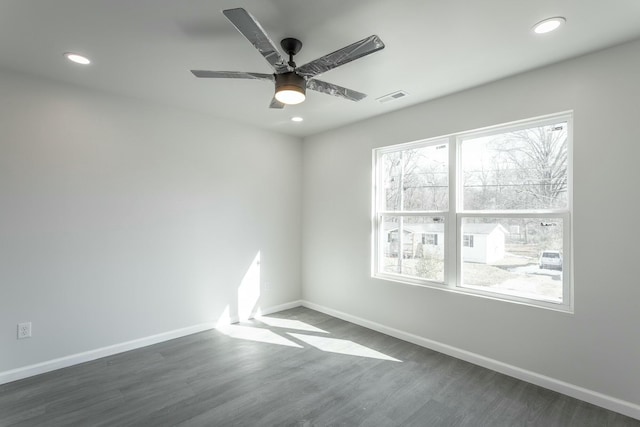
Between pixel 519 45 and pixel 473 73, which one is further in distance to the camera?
pixel 473 73

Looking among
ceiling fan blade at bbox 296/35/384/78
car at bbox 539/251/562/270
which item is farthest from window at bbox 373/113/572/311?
ceiling fan blade at bbox 296/35/384/78

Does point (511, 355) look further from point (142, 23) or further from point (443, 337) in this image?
point (142, 23)

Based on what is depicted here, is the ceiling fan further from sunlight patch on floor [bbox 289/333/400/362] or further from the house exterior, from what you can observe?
sunlight patch on floor [bbox 289/333/400/362]

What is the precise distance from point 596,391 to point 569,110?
2202 millimetres

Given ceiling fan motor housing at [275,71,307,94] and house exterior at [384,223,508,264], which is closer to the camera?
ceiling fan motor housing at [275,71,307,94]

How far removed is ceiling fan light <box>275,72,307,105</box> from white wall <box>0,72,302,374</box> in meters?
2.03

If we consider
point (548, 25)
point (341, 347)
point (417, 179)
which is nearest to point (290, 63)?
point (548, 25)

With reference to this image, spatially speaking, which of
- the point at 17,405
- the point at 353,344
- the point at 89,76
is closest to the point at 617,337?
the point at 353,344

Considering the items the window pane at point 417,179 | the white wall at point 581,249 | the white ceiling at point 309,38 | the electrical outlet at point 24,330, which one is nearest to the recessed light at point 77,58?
the white ceiling at point 309,38

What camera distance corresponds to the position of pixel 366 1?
186cm

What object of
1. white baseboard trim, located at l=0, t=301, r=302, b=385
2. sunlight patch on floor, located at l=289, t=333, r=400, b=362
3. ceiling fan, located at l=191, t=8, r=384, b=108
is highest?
ceiling fan, located at l=191, t=8, r=384, b=108

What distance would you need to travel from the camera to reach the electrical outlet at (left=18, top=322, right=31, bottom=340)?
9.03 feet

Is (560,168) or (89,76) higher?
(89,76)

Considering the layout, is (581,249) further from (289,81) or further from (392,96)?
(289,81)
